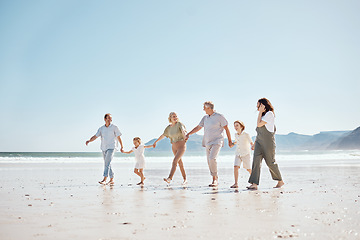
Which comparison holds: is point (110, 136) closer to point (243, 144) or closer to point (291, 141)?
point (243, 144)

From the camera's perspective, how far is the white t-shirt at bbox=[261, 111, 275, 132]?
26.2 ft

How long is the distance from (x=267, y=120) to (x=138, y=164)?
4.00 metres

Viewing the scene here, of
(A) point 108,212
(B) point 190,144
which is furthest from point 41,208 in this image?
(B) point 190,144

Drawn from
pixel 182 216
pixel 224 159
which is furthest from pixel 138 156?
pixel 224 159

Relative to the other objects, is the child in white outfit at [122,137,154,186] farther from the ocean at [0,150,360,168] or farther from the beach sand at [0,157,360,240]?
the ocean at [0,150,360,168]

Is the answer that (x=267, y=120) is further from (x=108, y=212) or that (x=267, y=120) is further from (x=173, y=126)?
(x=108, y=212)

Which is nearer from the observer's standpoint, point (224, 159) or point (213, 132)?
point (213, 132)

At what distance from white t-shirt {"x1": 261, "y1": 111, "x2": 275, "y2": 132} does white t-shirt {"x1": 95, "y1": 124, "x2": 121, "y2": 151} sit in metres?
4.55

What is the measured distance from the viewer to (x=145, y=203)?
5727mm

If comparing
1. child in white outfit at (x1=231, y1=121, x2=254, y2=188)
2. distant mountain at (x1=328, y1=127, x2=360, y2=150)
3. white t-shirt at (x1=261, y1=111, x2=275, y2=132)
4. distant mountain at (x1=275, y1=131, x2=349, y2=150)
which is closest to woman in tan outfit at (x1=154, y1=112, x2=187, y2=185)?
child in white outfit at (x1=231, y1=121, x2=254, y2=188)

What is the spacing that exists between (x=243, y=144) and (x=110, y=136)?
406cm

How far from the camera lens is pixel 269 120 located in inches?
314

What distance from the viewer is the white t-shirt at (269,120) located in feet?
26.2

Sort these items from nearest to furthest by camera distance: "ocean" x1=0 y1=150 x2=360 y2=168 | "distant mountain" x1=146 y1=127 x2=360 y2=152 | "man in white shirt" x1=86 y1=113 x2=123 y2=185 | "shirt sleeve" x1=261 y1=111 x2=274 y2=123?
"shirt sleeve" x1=261 y1=111 x2=274 y2=123, "man in white shirt" x1=86 y1=113 x2=123 y2=185, "ocean" x1=0 y1=150 x2=360 y2=168, "distant mountain" x1=146 y1=127 x2=360 y2=152
